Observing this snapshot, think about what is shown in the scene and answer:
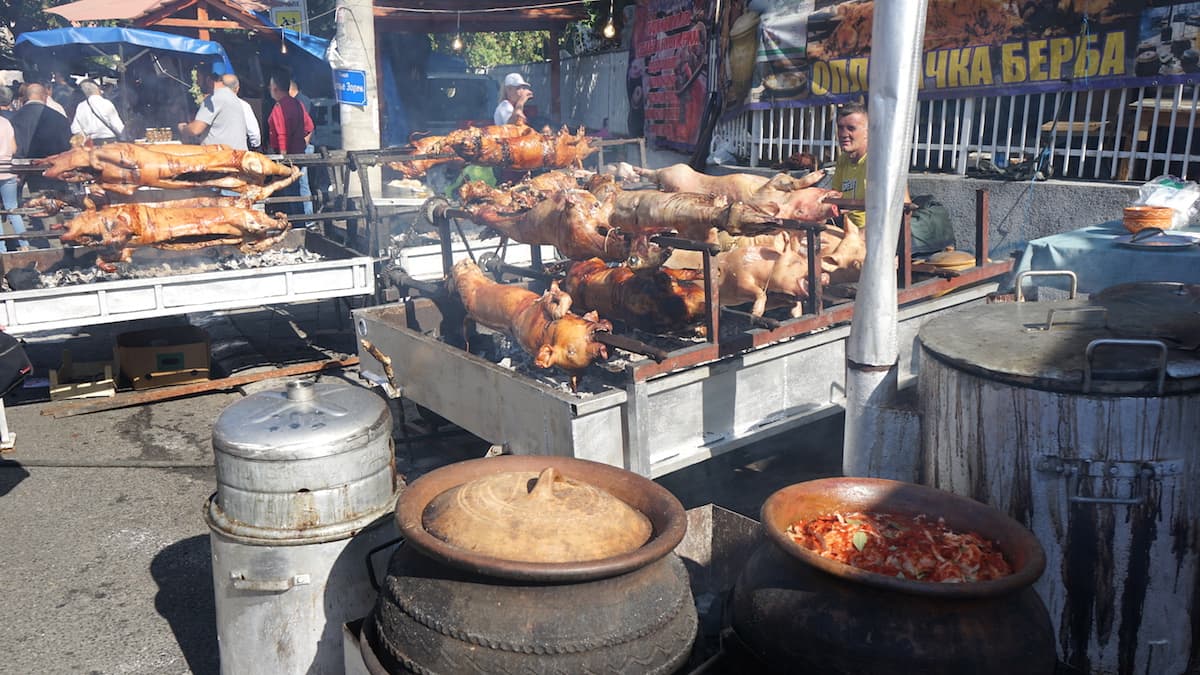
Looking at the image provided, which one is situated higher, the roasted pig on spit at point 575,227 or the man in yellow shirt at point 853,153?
the man in yellow shirt at point 853,153

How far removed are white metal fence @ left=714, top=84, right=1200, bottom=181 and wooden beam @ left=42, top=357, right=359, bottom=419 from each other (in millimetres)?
6369

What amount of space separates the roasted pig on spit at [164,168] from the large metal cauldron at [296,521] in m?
4.89

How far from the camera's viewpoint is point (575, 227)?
18.9 ft

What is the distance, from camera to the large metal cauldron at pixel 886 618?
2.48 m

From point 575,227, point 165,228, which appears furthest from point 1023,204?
point 165,228

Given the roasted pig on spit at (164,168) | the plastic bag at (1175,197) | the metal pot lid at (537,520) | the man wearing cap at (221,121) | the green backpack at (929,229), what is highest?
the man wearing cap at (221,121)

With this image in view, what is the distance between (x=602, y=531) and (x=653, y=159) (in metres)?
12.2

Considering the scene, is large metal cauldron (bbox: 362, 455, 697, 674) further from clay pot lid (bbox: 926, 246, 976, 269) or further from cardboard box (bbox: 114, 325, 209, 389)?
cardboard box (bbox: 114, 325, 209, 389)

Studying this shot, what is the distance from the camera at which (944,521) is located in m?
3.12

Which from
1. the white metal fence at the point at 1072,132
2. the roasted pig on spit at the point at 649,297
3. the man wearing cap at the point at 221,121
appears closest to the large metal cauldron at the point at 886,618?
the roasted pig on spit at the point at 649,297

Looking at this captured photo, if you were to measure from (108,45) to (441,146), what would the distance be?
11.8 meters

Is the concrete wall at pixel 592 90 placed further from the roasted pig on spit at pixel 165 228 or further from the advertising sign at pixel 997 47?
the roasted pig on spit at pixel 165 228

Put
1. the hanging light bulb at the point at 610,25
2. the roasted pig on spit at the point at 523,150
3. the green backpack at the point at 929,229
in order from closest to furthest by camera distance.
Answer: the green backpack at the point at 929,229
the roasted pig on spit at the point at 523,150
the hanging light bulb at the point at 610,25

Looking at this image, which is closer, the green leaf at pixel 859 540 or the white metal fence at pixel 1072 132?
the green leaf at pixel 859 540
